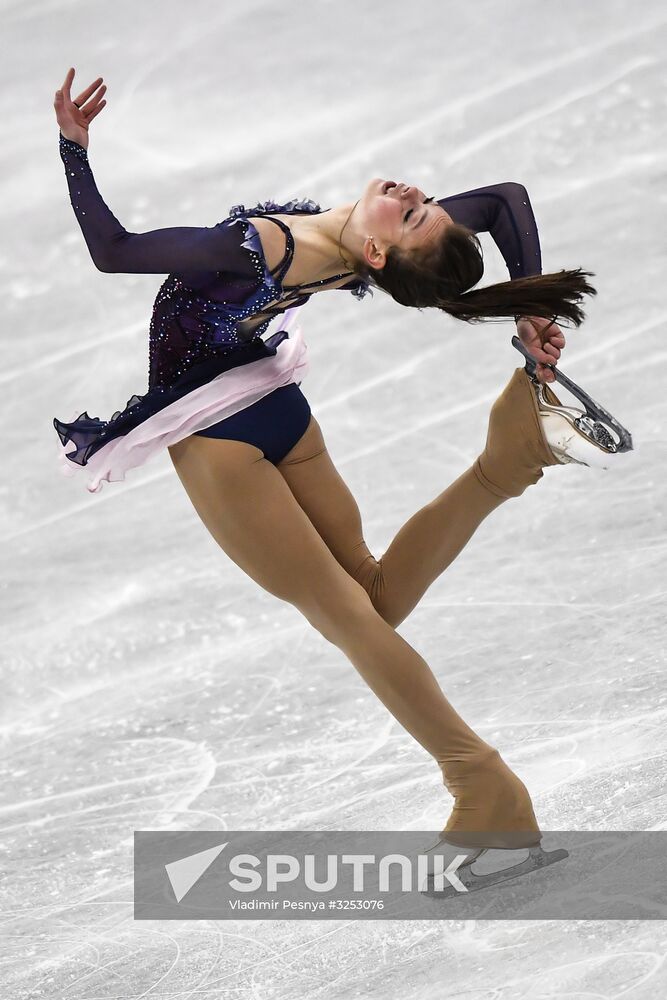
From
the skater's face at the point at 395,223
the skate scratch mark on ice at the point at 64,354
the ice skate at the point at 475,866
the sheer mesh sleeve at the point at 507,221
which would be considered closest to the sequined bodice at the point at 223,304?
the skater's face at the point at 395,223

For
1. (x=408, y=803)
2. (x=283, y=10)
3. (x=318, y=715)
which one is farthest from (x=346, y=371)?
(x=283, y=10)

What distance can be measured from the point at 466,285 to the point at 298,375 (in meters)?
0.41

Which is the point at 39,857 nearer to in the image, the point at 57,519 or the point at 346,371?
the point at 57,519

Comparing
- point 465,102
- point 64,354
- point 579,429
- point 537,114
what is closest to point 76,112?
point 579,429

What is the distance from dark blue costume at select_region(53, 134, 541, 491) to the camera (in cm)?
229

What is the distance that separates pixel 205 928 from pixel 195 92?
545cm

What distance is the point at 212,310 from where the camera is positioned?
241 centimetres

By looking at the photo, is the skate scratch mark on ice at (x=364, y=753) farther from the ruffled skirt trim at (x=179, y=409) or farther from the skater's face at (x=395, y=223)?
the skater's face at (x=395, y=223)

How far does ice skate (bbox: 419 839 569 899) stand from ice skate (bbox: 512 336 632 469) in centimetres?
73

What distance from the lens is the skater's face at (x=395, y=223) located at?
2.36m

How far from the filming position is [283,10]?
767cm

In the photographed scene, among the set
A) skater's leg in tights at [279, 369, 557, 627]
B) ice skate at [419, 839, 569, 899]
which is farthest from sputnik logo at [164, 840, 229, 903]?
skater's leg in tights at [279, 369, 557, 627]

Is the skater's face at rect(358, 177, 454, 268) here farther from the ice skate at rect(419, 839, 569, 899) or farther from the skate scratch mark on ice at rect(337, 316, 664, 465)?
the skate scratch mark on ice at rect(337, 316, 664, 465)

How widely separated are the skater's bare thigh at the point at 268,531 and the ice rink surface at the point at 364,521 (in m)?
0.60
